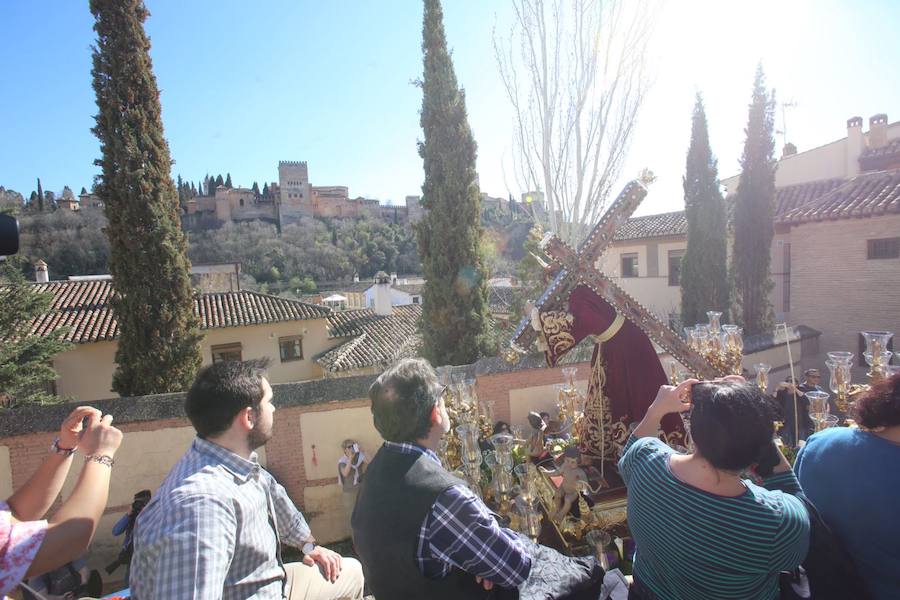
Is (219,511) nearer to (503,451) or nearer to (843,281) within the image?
(503,451)

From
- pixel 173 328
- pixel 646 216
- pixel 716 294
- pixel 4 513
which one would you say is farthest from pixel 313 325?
pixel 4 513

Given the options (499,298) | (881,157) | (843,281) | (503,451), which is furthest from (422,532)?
(499,298)

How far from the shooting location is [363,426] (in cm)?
512

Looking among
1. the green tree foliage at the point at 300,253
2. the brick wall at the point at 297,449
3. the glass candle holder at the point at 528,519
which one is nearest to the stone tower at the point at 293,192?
the green tree foliage at the point at 300,253

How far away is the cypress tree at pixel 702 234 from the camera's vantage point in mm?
12898

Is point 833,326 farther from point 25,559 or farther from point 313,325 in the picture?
point 313,325

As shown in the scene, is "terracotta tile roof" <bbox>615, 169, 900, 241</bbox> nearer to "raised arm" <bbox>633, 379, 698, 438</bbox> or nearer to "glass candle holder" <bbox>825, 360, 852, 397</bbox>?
"glass candle holder" <bbox>825, 360, 852, 397</bbox>

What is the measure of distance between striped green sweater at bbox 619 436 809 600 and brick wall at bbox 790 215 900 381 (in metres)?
11.7

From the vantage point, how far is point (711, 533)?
152 centimetres

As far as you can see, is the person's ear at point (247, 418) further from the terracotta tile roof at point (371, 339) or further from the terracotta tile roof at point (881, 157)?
the terracotta tile roof at point (881, 157)

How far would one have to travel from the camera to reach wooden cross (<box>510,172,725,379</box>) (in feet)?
10.6

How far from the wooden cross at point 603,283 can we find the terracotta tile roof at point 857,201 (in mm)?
11002

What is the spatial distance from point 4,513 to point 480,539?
151 centimetres

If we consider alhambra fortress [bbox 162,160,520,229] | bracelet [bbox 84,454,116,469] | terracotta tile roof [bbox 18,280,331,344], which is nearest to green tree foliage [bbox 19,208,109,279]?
alhambra fortress [bbox 162,160,520,229]
